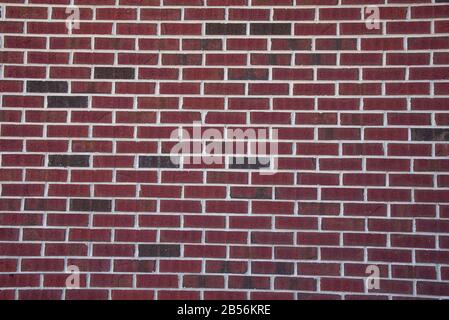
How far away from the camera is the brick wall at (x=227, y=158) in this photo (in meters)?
2.48

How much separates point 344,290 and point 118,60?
178 centimetres

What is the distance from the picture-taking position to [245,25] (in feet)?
8.39

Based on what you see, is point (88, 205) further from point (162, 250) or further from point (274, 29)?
point (274, 29)

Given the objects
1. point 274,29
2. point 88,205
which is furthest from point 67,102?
point 274,29

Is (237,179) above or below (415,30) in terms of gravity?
below

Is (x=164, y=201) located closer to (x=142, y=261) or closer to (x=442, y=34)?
(x=142, y=261)

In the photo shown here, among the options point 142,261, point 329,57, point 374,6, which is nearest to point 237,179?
point 142,261

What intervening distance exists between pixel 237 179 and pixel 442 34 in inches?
53.9

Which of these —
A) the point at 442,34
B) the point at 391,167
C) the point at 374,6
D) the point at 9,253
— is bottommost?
the point at 9,253

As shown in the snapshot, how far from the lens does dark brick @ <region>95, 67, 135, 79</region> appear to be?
256cm

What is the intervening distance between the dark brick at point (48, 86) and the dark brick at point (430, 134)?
194 centimetres

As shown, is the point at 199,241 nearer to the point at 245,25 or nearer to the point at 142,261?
the point at 142,261

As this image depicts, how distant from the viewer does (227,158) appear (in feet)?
8.30

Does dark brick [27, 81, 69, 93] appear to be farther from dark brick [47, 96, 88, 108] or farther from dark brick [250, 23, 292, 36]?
dark brick [250, 23, 292, 36]
